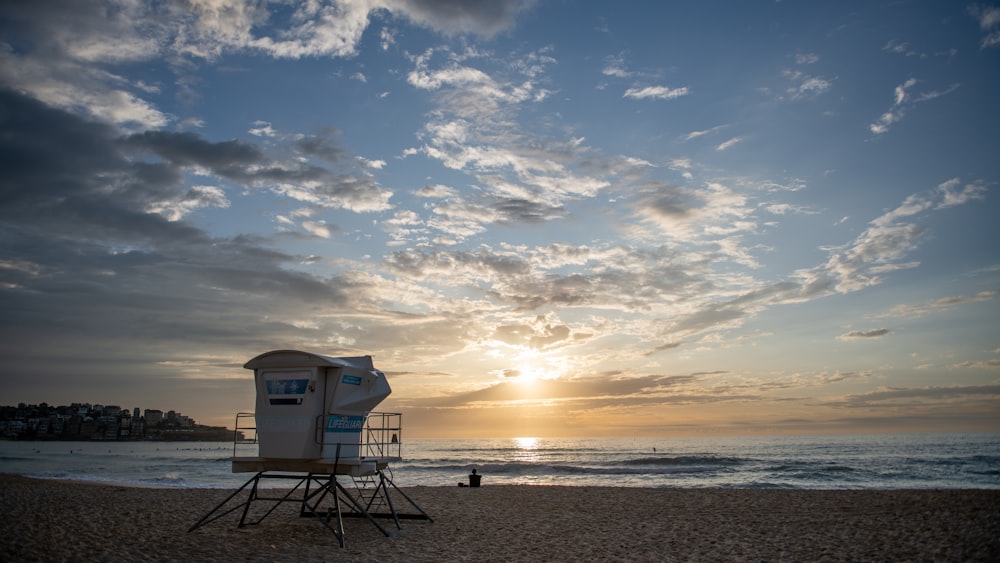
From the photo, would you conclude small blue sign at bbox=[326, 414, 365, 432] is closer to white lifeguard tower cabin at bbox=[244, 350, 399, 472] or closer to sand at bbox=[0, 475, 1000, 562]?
white lifeguard tower cabin at bbox=[244, 350, 399, 472]

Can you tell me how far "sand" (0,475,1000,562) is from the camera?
11156 mm

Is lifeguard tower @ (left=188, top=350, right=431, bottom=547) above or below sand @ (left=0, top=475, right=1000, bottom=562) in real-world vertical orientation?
above

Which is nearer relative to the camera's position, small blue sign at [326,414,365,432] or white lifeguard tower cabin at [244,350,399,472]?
white lifeguard tower cabin at [244,350,399,472]

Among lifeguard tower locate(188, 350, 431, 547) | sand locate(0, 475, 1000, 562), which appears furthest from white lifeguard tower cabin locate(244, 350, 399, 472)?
sand locate(0, 475, 1000, 562)

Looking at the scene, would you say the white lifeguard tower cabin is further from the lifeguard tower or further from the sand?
the sand

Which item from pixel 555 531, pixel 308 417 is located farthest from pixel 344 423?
pixel 555 531

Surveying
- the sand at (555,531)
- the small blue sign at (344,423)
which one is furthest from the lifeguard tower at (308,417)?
the sand at (555,531)

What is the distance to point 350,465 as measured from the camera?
42.9 feet

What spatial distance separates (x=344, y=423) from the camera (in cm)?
1366

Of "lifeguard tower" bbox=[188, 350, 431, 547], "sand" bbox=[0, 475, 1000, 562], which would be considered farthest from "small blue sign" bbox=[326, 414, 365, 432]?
"sand" bbox=[0, 475, 1000, 562]

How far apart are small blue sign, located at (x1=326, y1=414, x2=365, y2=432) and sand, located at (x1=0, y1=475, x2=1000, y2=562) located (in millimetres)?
2430

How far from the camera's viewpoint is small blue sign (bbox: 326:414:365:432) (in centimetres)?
1326

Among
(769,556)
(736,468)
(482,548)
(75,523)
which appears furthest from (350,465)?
(736,468)

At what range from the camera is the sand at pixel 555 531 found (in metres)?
11.2
